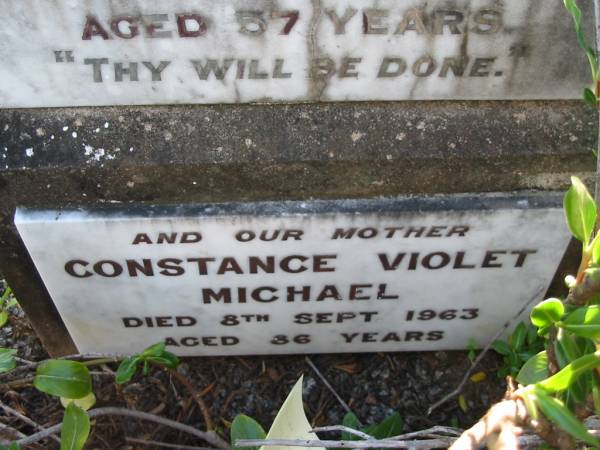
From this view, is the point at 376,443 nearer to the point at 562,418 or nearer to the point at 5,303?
the point at 562,418

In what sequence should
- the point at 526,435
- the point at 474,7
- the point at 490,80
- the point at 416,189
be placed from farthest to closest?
the point at 416,189 → the point at 490,80 → the point at 474,7 → the point at 526,435

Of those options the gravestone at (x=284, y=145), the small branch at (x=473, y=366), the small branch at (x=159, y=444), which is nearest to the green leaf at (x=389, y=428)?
the small branch at (x=473, y=366)

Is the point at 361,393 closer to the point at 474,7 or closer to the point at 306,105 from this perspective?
the point at 306,105

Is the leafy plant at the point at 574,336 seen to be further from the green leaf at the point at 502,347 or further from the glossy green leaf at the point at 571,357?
the green leaf at the point at 502,347

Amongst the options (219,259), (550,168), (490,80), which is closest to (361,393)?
(219,259)

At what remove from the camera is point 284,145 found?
125cm

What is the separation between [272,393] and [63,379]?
63 cm

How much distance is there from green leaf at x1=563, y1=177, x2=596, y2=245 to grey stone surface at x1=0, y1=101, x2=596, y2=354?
496 millimetres

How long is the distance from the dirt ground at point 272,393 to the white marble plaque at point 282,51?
2.80 ft

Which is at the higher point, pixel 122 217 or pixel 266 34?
pixel 266 34

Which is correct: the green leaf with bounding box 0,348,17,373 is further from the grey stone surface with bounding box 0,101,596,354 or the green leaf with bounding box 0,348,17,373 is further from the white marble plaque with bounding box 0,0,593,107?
the white marble plaque with bounding box 0,0,593,107

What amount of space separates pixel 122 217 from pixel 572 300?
86 cm

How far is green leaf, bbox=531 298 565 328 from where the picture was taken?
2.60ft

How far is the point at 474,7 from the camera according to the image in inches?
42.9
